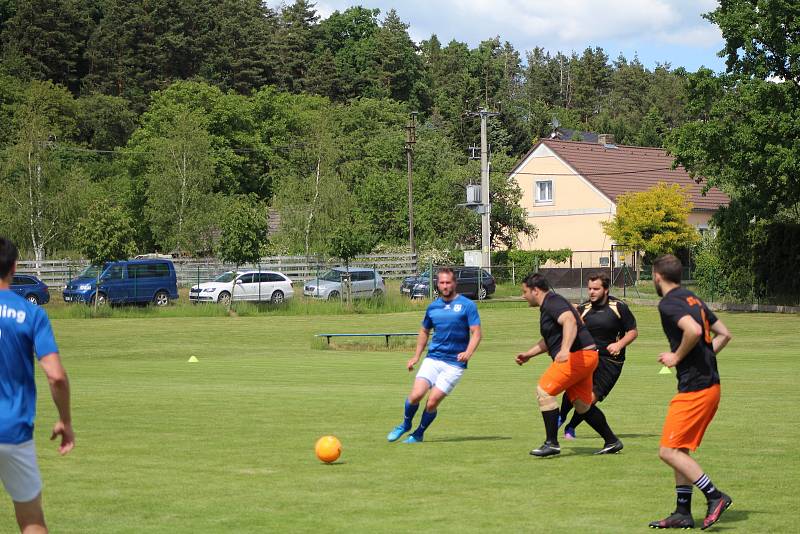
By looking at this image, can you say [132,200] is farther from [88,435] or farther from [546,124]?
[88,435]

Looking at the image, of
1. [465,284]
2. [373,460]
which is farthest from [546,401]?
[465,284]

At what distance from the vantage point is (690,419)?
8469 mm

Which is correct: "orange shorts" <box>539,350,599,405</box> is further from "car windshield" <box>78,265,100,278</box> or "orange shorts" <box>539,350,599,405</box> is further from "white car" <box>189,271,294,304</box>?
"car windshield" <box>78,265,100,278</box>

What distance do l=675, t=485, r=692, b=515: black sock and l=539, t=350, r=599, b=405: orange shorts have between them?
3.13 metres

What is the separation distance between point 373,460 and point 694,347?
14.0 feet

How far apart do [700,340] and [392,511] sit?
115 inches

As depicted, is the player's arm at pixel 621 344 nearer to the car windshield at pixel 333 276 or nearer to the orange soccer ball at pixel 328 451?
the orange soccer ball at pixel 328 451

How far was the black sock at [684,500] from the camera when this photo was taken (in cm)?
844

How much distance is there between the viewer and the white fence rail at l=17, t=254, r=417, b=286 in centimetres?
5375

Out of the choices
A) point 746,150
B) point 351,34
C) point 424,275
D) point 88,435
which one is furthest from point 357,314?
point 351,34

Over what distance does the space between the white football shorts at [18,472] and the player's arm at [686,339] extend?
187 inches

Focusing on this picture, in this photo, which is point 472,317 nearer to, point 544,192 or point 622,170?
point 544,192

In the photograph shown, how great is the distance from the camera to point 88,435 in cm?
1345

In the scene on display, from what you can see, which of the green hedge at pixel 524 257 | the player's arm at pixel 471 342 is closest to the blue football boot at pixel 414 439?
the player's arm at pixel 471 342
